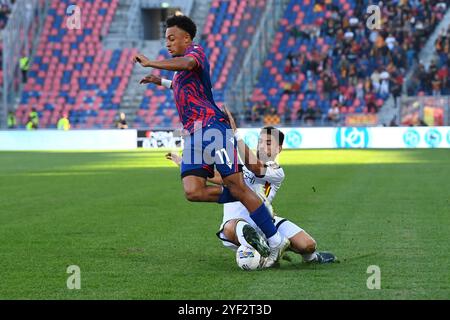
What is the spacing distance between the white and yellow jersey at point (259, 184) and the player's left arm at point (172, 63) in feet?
4.19

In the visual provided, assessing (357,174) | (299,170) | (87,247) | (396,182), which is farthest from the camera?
(299,170)

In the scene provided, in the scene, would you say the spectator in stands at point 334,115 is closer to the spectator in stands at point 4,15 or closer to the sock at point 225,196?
the spectator in stands at point 4,15

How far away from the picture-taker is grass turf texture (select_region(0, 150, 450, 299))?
29.1 ft

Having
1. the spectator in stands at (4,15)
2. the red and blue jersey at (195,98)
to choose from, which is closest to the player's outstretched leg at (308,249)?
the red and blue jersey at (195,98)

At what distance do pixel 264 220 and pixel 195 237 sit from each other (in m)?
2.91

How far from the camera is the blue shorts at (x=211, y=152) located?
1001 cm

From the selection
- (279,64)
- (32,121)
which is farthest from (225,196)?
(279,64)

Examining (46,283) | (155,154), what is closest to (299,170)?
(155,154)

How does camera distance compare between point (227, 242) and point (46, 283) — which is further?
point (227, 242)

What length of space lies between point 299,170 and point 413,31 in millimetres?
21489
